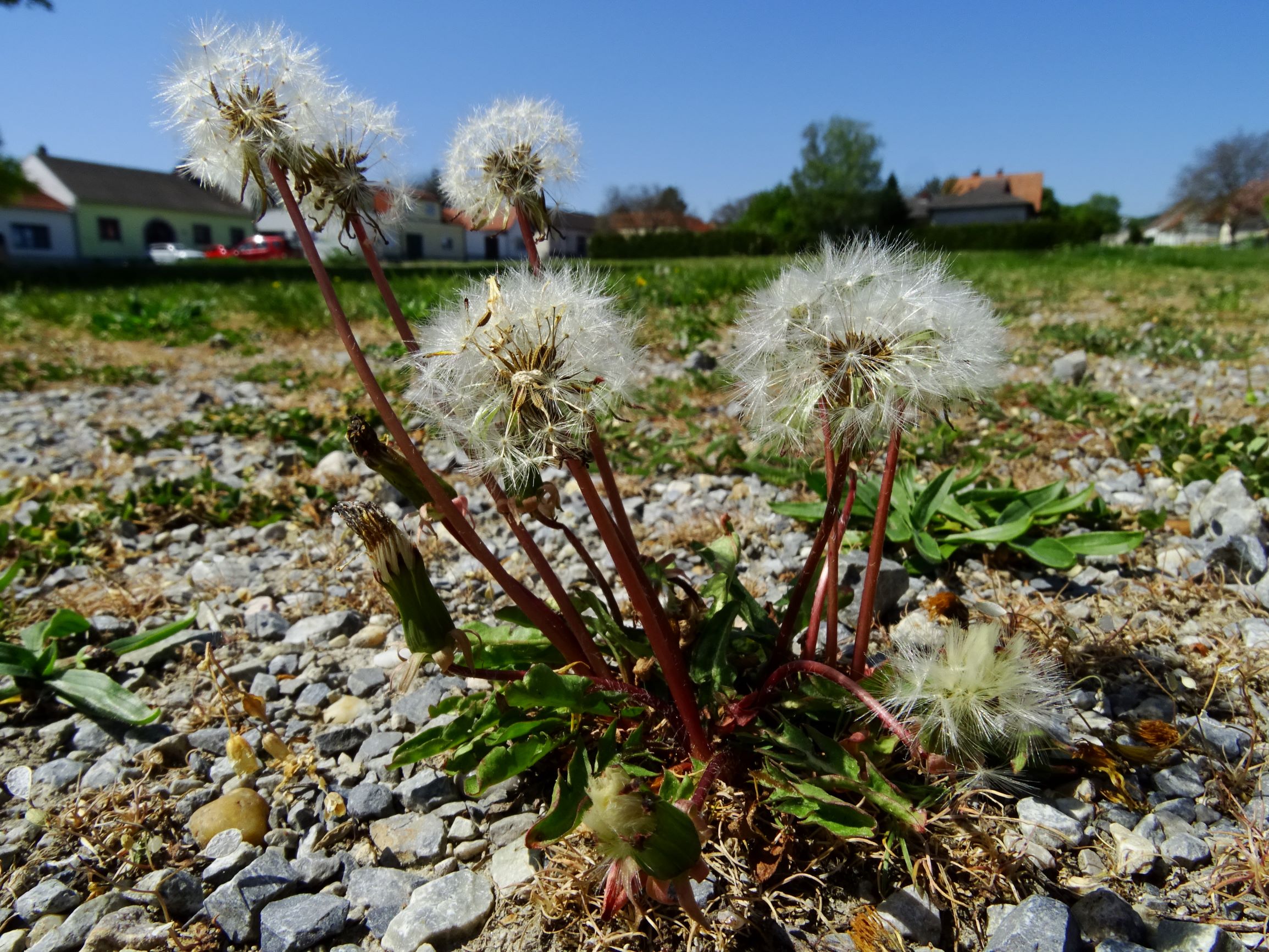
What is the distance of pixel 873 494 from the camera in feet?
9.71

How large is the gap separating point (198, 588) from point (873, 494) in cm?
252

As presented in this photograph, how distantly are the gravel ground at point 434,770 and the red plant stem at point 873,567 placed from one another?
0.39 metres

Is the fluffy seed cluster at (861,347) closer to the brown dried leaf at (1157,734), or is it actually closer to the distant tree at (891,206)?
the brown dried leaf at (1157,734)

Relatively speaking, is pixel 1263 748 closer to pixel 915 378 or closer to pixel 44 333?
pixel 915 378

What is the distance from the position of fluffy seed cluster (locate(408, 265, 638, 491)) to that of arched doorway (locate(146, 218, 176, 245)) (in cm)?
6905

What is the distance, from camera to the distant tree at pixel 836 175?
73.0 metres

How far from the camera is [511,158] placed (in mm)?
1866

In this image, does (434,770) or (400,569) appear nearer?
(400,569)

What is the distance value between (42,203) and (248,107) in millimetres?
65989

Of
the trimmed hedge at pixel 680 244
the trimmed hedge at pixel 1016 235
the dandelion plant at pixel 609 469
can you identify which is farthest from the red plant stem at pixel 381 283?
the trimmed hedge at pixel 1016 235

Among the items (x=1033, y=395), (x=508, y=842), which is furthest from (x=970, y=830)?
(x=1033, y=395)

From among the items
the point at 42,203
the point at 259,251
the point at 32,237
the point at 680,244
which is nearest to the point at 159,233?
the point at 42,203

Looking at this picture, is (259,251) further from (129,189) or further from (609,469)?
(609,469)

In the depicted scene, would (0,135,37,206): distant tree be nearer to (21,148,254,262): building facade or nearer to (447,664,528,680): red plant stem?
(21,148,254,262): building facade
